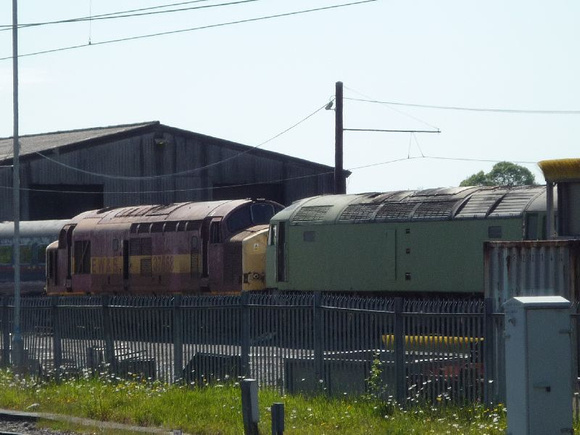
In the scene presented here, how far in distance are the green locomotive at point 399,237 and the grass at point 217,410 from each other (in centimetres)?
1003

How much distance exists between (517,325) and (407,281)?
16.4 metres

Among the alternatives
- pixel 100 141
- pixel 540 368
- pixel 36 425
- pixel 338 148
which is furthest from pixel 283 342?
pixel 100 141

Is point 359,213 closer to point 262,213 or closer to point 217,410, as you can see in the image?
point 262,213

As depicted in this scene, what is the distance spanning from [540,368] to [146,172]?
1708 inches

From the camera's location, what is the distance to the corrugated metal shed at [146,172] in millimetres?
49656

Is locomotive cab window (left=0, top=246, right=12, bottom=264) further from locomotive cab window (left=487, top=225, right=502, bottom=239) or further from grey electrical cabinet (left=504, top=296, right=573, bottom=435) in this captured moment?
grey electrical cabinet (left=504, top=296, right=573, bottom=435)

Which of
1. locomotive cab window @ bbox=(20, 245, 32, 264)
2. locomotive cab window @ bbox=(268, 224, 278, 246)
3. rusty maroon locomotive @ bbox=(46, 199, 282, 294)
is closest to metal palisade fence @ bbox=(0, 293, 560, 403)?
locomotive cab window @ bbox=(268, 224, 278, 246)

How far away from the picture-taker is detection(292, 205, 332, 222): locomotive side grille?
29453mm

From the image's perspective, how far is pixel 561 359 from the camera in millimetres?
10266

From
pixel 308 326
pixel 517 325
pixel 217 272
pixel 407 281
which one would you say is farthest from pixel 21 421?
pixel 217 272

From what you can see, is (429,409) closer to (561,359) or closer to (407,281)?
(561,359)

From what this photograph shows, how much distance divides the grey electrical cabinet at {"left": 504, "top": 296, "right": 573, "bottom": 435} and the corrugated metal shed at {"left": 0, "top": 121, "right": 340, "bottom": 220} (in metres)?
40.6

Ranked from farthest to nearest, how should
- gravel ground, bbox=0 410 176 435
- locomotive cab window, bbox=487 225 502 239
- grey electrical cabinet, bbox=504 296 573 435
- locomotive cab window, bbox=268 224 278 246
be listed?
locomotive cab window, bbox=268 224 278 246 < locomotive cab window, bbox=487 225 502 239 < gravel ground, bbox=0 410 176 435 < grey electrical cabinet, bbox=504 296 573 435

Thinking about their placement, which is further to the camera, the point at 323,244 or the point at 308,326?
the point at 323,244
